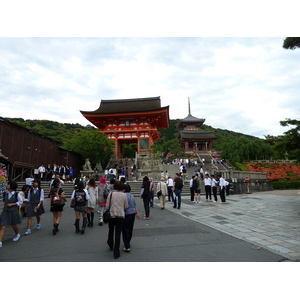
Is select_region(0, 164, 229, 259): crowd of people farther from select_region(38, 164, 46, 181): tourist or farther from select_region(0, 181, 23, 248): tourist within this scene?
select_region(38, 164, 46, 181): tourist

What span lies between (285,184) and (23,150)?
90.1ft

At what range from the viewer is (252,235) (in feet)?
15.9

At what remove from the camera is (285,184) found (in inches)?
930

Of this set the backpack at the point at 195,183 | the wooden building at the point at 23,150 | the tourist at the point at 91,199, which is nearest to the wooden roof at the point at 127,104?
the wooden building at the point at 23,150

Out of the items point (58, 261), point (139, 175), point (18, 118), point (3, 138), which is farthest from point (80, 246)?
point (18, 118)

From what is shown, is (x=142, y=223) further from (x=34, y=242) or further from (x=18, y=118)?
(x=18, y=118)

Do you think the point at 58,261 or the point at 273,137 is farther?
the point at 273,137

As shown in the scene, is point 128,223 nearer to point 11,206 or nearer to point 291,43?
point 11,206

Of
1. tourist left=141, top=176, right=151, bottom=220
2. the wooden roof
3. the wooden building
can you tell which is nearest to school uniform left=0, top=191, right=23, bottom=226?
tourist left=141, top=176, right=151, bottom=220

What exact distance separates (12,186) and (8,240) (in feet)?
4.35

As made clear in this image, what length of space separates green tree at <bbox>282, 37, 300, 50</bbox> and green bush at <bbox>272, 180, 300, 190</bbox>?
2068 centimetres

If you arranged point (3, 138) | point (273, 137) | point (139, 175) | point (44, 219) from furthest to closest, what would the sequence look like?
point (139, 175) → point (3, 138) → point (273, 137) → point (44, 219)

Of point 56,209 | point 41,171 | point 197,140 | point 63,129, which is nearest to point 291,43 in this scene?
point 56,209

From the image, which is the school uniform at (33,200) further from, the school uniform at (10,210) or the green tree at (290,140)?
the green tree at (290,140)
